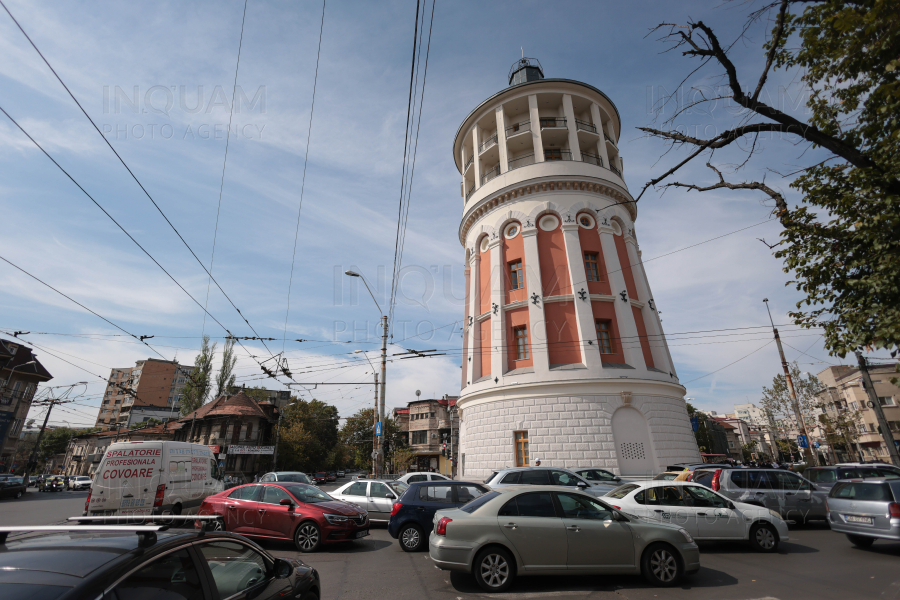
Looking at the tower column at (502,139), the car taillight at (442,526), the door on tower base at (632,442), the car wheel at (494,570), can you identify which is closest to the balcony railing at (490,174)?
the tower column at (502,139)

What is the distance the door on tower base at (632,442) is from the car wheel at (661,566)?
47.8ft

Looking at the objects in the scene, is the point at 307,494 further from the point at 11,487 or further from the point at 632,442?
the point at 11,487

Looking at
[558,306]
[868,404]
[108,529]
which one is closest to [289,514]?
[108,529]

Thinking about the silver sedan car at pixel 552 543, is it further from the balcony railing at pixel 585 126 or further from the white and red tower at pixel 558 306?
the balcony railing at pixel 585 126

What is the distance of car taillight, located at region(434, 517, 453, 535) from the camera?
6.81 m

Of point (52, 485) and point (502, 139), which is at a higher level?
point (502, 139)

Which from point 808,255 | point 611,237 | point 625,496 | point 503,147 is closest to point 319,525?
point 625,496

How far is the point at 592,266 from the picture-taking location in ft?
82.3

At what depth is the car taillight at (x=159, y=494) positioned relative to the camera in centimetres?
1284

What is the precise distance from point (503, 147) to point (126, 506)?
85.8 feet

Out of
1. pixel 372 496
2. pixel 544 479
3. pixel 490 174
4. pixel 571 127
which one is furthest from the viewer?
pixel 490 174

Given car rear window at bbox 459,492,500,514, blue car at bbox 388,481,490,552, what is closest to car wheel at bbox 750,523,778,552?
blue car at bbox 388,481,490,552

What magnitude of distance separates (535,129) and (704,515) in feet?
79.0

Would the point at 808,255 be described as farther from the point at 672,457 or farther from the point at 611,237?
the point at 611,237
